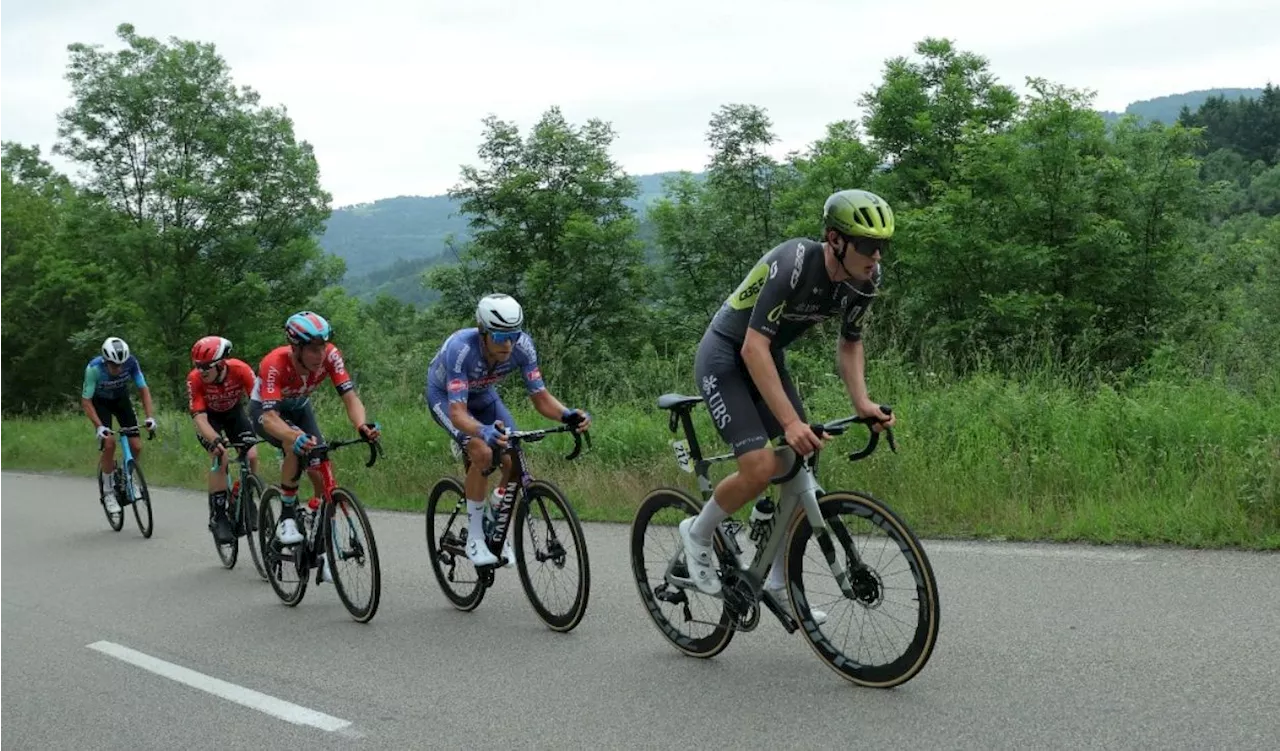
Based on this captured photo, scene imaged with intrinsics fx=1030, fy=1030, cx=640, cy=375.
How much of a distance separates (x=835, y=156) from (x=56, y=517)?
25929 mm

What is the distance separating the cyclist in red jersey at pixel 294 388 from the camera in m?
6.63

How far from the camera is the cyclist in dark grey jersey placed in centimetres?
407

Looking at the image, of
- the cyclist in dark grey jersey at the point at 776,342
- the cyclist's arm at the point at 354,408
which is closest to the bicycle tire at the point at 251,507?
the cyclist's arm at the point at 354,408

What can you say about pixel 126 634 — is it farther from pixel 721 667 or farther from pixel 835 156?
pixel 835 156

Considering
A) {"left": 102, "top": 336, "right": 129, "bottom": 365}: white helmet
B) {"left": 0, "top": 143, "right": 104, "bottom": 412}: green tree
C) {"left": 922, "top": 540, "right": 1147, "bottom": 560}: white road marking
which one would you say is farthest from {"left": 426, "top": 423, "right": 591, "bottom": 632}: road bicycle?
{"left": 0, "top": 143, "right": 104, "bottom": 412}: green tree

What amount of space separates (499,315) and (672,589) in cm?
184

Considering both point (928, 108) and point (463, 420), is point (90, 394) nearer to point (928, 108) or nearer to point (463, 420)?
point (463, 420)

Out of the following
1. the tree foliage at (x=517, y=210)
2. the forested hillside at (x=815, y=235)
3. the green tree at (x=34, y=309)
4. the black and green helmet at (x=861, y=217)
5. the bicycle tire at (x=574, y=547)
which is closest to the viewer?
the black and green helmet at (x=861, y=217)

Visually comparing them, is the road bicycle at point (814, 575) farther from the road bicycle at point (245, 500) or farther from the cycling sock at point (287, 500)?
the road bicycle at point (245, 500)

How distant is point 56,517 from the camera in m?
12.9

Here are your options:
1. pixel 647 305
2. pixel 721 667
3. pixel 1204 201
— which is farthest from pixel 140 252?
pixel 721 667

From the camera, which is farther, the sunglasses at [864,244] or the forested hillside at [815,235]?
the forested hillside at [815,235]

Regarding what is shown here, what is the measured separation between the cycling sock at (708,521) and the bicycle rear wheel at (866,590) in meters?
0.38

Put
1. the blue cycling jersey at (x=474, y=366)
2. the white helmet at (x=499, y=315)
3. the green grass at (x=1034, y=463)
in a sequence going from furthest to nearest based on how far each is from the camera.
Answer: the green grass at (x=1034, y=463)
the blue cycling jersey at (x=474, y=366)
the white helmet at (x=499, y=315)
